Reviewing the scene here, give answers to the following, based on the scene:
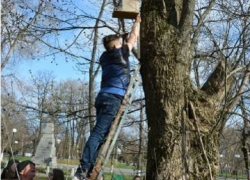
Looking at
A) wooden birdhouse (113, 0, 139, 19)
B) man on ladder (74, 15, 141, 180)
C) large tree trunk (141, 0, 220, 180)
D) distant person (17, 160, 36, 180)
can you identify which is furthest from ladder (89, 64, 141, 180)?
distant person (17, 160, 36, 180)

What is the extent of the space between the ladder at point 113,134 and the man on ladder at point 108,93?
0.21ft

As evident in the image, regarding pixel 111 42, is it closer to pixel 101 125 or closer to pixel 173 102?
pixel 101 125

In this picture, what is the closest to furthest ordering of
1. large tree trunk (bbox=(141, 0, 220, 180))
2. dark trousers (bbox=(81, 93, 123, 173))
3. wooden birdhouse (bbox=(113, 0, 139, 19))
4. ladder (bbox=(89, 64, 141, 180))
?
ladder (bbox=(89, 64, 141, 180)) → dark trousers (bbox=(81, 93, 123, 173)) → large tree trunk (bbox=(141, 0, 220, 180)) → wooden birdhouse (bbox=(113, 0, 139, 19))

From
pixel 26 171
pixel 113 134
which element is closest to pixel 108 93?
pixel 113 134

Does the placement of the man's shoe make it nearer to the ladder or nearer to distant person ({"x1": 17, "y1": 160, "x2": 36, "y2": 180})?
the ladder

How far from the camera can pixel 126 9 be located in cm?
448

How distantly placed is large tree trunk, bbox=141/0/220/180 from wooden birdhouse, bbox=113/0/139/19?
23cm

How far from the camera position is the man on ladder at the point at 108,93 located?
3652 mm

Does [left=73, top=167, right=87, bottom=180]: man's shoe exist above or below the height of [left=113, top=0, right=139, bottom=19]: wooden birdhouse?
below

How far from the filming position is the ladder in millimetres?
3451

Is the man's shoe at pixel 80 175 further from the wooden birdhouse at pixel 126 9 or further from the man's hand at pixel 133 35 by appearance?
the wooden birdhouse at pixel 126 9

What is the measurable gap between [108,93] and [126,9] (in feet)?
3.81

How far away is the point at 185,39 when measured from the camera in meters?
4.65

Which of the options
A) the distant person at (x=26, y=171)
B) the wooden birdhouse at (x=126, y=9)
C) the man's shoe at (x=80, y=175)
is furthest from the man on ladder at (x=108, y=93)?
the distant person at (x=26, y=171)
